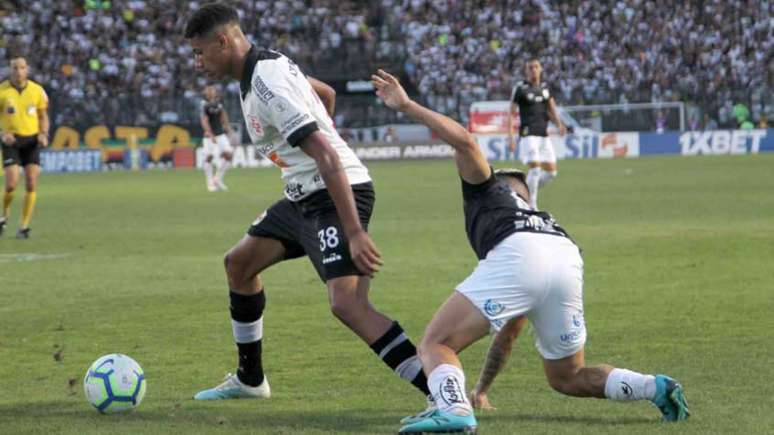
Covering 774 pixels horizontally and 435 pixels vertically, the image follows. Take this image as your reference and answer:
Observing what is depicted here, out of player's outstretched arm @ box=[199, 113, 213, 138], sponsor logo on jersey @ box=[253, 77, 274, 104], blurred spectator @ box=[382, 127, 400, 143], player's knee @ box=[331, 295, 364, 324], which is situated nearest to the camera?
sponsor logo on jersey @ box=[253, 77, 274, 104]

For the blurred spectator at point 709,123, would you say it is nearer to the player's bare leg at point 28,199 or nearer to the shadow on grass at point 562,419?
the player's bare leg at point 28,199

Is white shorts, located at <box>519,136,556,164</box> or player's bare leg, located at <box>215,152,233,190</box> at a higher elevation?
white shorts, located at <box>519,136,556,164</box>

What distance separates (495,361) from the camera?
7027 millimetres

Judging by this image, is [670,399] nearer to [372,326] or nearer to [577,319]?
[577,319]

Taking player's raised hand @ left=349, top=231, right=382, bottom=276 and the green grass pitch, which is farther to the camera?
the green grass pitch

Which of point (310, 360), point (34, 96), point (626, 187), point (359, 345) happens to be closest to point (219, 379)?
point (310, 360)

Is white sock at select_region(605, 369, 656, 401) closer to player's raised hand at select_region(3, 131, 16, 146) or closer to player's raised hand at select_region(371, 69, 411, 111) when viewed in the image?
player's raised hand at select_region(371, 69, 411, 111)

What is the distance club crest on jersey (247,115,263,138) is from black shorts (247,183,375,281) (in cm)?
46

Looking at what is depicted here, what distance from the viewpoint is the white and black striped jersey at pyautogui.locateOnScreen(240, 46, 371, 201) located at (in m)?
6.43

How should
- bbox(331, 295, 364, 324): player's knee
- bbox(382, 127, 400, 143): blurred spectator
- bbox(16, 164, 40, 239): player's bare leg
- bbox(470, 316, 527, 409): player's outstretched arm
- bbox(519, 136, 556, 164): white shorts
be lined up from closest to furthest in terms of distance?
bbox(331, 295, 364, 324): player's knee < bbox(470, 316, 527, 409): player's outstretched arm < bbox(16, 164, 40, 239): player's bare leg < bbox(519, 136, 556, 164): white shorts < bbox(382, 127, 400, 143): blurred spectator

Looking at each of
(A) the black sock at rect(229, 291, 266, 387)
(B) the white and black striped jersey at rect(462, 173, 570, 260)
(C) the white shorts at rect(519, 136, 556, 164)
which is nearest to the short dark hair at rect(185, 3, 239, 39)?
Result: (B) the white and black striped jersey at rect(462, 173, 570, 260)

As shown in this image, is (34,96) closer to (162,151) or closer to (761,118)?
(162,151)

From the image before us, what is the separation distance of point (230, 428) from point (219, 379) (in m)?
1.61

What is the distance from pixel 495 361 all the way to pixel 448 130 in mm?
1484
